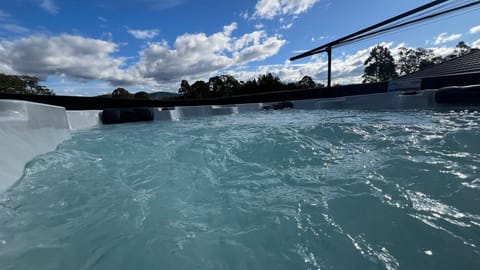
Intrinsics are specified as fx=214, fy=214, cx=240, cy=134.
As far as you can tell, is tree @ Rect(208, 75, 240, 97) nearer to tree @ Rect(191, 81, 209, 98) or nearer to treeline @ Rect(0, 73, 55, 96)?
tree @ Rect(191, 81, 209, 98)

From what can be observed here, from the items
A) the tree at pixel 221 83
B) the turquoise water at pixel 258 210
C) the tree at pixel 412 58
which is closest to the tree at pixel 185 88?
the tree at pixel 221 83

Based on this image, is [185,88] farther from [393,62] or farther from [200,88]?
[393,62]

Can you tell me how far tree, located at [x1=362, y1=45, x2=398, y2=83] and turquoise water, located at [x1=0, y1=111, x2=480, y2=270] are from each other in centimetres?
2507

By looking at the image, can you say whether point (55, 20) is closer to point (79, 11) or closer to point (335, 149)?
point (79, 11)

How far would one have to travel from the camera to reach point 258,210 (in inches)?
38.0

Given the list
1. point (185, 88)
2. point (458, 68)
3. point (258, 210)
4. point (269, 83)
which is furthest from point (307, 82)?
point (258, 210)

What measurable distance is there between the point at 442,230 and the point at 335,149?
3.41 ft

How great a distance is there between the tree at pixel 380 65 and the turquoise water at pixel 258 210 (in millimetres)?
25074

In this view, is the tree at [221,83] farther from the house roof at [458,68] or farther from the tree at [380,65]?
the tree at [380,65]

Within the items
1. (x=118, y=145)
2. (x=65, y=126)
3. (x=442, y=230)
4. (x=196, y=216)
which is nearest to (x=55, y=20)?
(x=65, y=126)

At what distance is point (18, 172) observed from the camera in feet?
4.50

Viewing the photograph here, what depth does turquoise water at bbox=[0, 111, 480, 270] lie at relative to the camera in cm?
69

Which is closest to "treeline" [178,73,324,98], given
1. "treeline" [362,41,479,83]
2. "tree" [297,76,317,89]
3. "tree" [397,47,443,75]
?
"tree" [297,76,317,89]

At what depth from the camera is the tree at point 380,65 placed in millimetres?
22359
